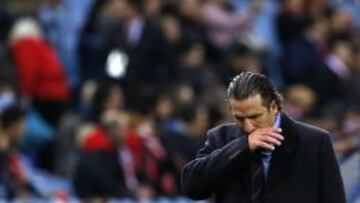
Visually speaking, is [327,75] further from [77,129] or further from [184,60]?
[77,129]

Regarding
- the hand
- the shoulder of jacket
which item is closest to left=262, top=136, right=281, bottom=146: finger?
the hand

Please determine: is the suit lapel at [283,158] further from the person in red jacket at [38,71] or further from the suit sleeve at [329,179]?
the person in red jacket at [38,71]

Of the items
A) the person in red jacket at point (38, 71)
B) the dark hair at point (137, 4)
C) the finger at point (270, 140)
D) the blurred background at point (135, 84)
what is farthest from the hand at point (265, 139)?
the dark hair at point (137, 4)

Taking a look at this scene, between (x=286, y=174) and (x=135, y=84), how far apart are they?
284 inches

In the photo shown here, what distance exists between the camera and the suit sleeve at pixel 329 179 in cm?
647

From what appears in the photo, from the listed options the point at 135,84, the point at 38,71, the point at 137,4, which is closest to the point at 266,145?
the point at 135,84

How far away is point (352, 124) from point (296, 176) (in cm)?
749

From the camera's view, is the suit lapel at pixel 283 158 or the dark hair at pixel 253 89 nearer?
the dark hair at pixel 253 89

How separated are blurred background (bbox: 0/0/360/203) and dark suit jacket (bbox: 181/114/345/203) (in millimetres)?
3609

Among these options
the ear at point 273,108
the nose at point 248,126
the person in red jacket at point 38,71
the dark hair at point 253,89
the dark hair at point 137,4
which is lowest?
the nose at point 248,126

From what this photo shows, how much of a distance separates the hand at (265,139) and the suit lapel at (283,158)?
13 centimetres

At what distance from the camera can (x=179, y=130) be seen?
13289 mm

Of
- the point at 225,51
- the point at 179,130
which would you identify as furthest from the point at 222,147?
the point at 225,51

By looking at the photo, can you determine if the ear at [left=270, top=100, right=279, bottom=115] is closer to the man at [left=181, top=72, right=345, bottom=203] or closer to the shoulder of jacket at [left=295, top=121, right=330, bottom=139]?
the man at [left=181, top=72, right=345, bottom=203]
